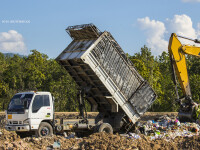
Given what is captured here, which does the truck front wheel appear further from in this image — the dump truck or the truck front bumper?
the truck front bumper

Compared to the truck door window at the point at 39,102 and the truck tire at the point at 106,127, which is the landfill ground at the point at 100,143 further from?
the truck tire at the point at 106,127

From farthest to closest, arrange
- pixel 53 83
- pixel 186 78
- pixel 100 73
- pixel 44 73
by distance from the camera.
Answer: pixel 44 73 < pixel 53 83 < pixel 186 78 < pixel 100 73

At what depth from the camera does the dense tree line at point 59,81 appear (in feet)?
119

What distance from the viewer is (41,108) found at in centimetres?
1394

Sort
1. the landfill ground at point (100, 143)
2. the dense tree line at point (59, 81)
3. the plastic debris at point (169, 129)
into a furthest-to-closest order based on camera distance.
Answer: the dense tree line at point (59, 81) < the plastic debris at point (169, 129) < the landfill ground at point (100, 143)

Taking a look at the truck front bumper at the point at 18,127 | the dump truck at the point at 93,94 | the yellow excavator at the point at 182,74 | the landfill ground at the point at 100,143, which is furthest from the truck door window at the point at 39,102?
the yellow excavator at the point at 182,74

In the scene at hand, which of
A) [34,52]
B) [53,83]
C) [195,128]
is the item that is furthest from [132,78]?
[34,52]

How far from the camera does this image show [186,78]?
720 inches

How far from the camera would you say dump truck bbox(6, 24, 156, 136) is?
1366 cm

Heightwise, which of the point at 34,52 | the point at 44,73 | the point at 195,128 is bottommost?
the point at 195,128

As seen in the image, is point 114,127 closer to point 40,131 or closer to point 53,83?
point 40,131

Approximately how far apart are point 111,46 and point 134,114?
3129 mm

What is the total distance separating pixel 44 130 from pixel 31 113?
36.4 inches

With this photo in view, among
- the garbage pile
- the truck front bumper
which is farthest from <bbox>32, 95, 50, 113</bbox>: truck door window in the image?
the garbage pile
